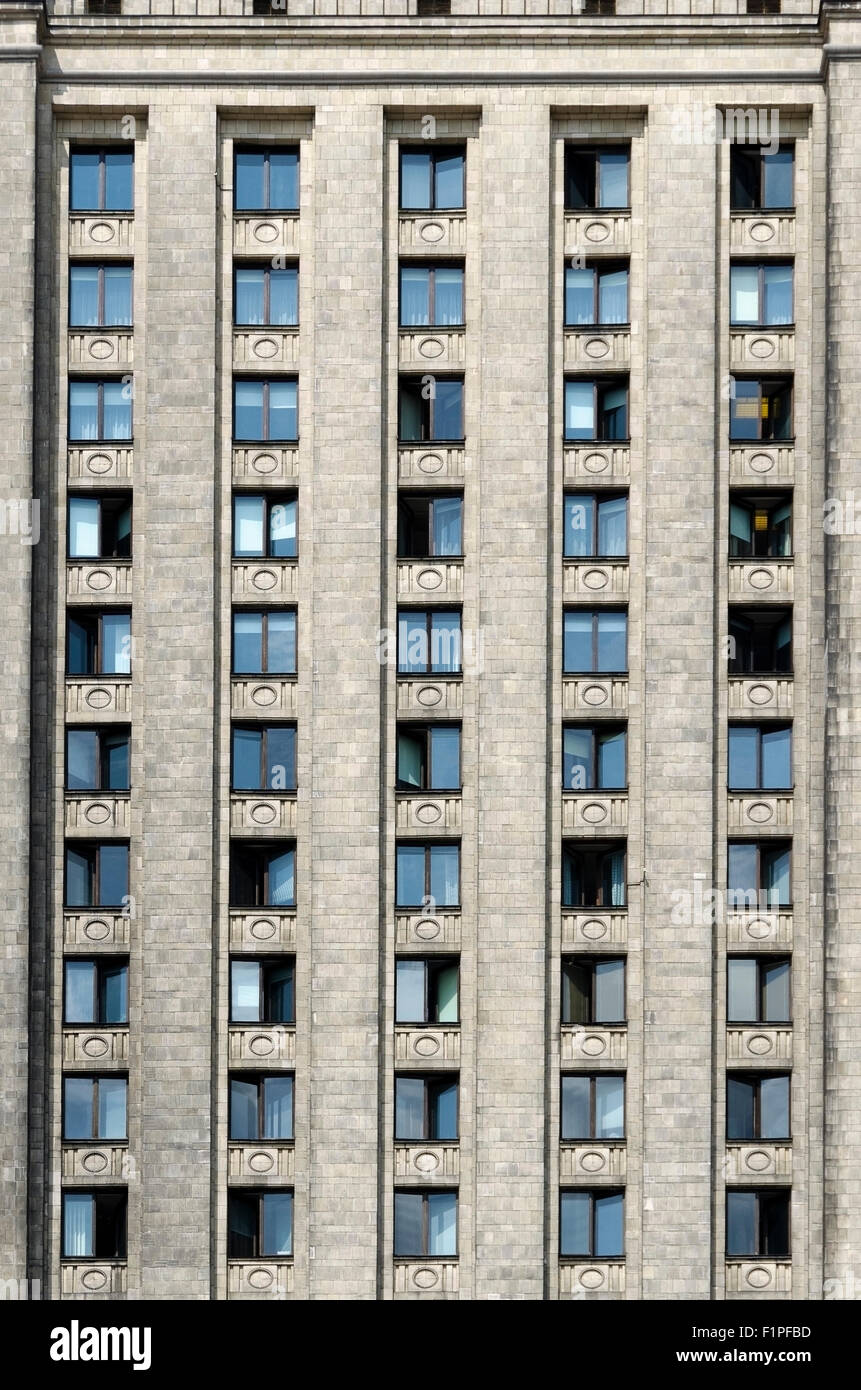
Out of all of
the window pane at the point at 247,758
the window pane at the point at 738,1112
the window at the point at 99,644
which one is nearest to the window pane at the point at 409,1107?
the window pane at the point at 738,1112

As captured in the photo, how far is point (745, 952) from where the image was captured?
114 ft

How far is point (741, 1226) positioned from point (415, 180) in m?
24.3

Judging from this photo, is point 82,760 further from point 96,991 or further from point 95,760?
point 96,991

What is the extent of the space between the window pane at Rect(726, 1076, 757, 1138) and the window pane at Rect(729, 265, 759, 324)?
1693 cm

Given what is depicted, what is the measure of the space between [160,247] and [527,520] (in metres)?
10.3

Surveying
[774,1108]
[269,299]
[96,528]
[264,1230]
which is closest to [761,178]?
[269,299]

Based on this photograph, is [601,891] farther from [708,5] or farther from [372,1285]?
[708,5]

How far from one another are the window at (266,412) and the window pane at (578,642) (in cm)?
749

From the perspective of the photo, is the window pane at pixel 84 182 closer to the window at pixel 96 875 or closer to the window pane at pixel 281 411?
the window pane at pixel 281 411

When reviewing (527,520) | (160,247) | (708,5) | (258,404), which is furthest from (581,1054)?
Result: (708,5)

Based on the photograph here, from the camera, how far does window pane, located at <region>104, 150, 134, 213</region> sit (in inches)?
1422

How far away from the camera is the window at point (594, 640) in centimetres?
3512

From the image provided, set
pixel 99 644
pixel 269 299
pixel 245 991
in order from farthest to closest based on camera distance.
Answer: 1. pixel 269 299
2. pixel 99 644
3. pixel 245 991

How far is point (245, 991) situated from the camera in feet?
114
